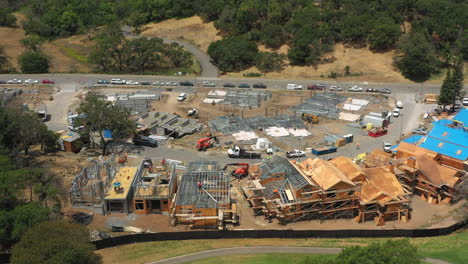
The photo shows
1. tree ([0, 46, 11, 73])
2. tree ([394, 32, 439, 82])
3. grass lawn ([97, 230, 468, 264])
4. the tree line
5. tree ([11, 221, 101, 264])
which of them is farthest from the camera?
tree ([0, 46, 11, 73])

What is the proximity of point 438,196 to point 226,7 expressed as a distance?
93.9m

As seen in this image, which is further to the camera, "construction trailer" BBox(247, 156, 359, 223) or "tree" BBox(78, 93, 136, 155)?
"tree" BBox(78, 93, 136, 155)

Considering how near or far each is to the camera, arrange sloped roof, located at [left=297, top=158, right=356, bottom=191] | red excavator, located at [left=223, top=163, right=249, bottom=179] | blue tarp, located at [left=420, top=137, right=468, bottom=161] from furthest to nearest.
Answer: red excavator, located at [left=223, top=163, right=249, bottom=179] → blue tarp, located at [left=420, top=137, right=468, bottom=161] → sloped roof, located at [left=297, top=158, right=356, bottom=191]

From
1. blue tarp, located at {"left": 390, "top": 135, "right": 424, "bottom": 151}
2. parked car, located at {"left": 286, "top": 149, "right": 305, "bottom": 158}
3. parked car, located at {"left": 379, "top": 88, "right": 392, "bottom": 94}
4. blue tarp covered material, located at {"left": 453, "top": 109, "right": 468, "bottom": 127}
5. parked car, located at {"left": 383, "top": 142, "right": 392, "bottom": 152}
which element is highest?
parked car, located at {"left": 379, "top": 88, "right": 392, "bottom": 94}

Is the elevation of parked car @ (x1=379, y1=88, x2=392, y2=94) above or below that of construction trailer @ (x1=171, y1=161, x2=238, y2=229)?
above

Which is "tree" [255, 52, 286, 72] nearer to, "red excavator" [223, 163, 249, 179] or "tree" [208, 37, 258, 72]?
"tree" [208, 37, 258, 72]

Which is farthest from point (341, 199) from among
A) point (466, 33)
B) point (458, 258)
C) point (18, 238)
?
point (466, 33)

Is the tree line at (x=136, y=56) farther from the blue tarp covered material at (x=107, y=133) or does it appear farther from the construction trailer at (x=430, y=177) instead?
the construction trailer at (x=430, y=177)

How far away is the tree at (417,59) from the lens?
100000 mm

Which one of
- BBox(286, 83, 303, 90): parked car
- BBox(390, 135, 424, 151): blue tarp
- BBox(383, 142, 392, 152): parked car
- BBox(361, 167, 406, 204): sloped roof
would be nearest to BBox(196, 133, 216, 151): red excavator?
BBox(361, 167, 406, 204): sloped roof

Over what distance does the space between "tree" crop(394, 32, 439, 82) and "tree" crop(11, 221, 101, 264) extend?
3267 inches

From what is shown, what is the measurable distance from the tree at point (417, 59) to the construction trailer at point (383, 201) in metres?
53.9

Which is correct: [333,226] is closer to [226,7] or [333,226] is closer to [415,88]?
[415,88]

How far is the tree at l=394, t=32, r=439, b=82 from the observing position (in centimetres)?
10000
